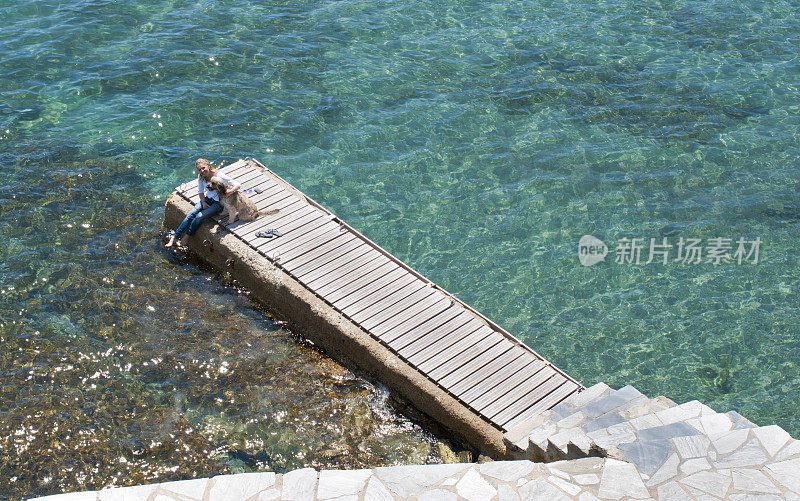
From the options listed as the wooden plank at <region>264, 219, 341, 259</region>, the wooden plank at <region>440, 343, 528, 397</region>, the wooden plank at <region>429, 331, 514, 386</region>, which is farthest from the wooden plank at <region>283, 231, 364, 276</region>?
the wooden plank at <region>440, 343, 528, 397</region>

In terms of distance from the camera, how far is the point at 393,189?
60.2 ft

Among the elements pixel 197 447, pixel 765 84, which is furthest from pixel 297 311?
→ pixel 765 84

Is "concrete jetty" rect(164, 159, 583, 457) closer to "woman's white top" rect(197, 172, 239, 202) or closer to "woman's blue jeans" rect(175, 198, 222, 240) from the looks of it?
"woman's blue jeans" rect(175, 198, 222, 240)

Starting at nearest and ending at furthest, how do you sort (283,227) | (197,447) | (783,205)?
(197,447), (283,227), (783,205)

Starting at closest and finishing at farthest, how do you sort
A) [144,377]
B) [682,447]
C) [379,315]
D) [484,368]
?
1. [682,447]
2. [484,368]
3. [144,377]
4. [379,315]

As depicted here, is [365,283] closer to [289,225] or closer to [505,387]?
[289,225]

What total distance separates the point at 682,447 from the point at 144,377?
353 inches

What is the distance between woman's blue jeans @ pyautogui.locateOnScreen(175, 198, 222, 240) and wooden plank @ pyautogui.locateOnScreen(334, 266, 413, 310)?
3.32 m

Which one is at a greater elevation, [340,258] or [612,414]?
[612,414]

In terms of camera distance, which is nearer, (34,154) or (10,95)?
(34,154)

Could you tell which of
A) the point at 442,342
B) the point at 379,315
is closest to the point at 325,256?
the point at 379,315

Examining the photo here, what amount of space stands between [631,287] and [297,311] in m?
6.88

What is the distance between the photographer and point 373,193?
719 inches

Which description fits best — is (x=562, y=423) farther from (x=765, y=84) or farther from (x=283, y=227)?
(x=765, y=84)
